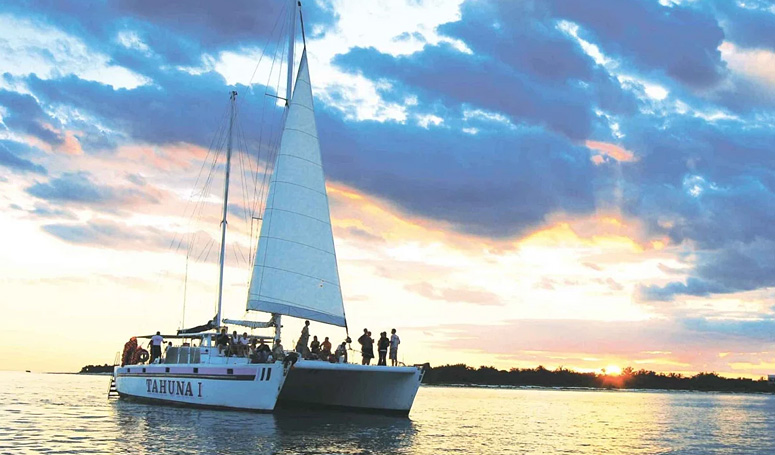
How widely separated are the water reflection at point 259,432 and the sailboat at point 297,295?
816 millimetres

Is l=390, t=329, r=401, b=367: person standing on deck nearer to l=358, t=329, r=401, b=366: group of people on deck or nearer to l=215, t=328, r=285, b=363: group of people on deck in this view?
l=358, t=329, r=401, b=366: group of people on deck

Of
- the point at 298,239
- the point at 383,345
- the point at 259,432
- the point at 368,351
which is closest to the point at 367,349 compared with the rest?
the point at 368,351

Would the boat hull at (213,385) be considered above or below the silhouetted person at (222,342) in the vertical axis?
below

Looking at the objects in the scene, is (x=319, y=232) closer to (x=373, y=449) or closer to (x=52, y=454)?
(x=373, y=449)

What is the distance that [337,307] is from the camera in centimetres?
3519

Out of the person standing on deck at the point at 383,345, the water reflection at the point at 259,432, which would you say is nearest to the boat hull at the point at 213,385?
the water reflection at the point at 259,432

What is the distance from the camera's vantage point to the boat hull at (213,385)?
103ft

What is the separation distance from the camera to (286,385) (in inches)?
1414

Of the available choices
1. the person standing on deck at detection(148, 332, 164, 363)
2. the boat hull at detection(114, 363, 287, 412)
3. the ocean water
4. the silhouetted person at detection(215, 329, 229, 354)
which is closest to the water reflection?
the ocean water

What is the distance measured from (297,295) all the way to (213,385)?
4.93 metres

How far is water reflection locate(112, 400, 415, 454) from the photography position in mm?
23328

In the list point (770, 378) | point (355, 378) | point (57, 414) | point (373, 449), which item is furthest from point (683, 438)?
point (770, 378)

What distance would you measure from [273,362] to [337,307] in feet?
15.5

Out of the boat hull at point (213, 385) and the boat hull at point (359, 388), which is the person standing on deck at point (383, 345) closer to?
the boat hull at point (359, 388)
